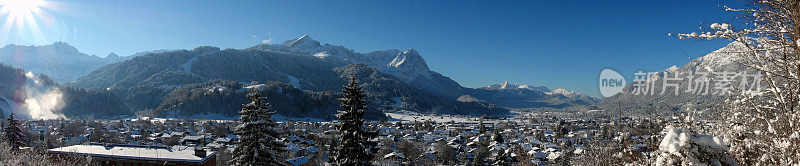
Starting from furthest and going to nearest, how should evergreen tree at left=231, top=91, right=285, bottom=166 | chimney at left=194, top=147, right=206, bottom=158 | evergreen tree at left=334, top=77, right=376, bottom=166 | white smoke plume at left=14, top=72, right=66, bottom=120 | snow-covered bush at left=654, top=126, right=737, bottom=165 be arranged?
Answer: white smoke plume at left=14, top=72, right=66, bottom=120, chimney at left=194, top=147, right=206, bottom=158, evergreen tree at left=334, top=77, right=376, bottom=166, evergreen tree at left=231, top=91, right=285, bottom=166, snow-covered bush at left=654, top=126, right=737, bottom=165

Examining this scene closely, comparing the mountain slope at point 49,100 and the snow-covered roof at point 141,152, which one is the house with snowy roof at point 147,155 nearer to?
the snow-covered roof at point 141,152

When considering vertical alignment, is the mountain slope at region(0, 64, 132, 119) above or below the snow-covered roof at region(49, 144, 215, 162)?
above

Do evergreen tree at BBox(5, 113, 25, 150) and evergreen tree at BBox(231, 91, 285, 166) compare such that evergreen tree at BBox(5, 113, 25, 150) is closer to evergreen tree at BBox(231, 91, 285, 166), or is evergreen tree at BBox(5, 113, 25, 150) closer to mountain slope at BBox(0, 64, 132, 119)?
evergreen tree at BBox(231, 91, 285, 166)

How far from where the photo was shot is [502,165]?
→ 4009cm

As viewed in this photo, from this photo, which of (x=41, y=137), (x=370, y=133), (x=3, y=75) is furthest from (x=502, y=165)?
(x=3, y=75)

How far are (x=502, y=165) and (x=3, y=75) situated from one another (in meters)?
265

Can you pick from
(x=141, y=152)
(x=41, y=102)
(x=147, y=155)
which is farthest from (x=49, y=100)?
(x=147, y=155)

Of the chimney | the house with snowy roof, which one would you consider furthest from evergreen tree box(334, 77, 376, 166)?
the chimney

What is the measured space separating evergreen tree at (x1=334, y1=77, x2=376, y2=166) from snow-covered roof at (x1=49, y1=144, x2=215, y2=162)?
71.5 feet

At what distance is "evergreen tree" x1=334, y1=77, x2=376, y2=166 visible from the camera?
19.6 meters

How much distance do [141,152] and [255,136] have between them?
24651 millimetres

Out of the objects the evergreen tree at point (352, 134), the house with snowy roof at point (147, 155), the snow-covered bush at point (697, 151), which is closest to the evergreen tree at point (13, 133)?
the house with snowy roof at point (147, 155)

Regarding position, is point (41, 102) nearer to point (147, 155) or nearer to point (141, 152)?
point (141, 152)

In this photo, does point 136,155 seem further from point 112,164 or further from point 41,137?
point 41,137
